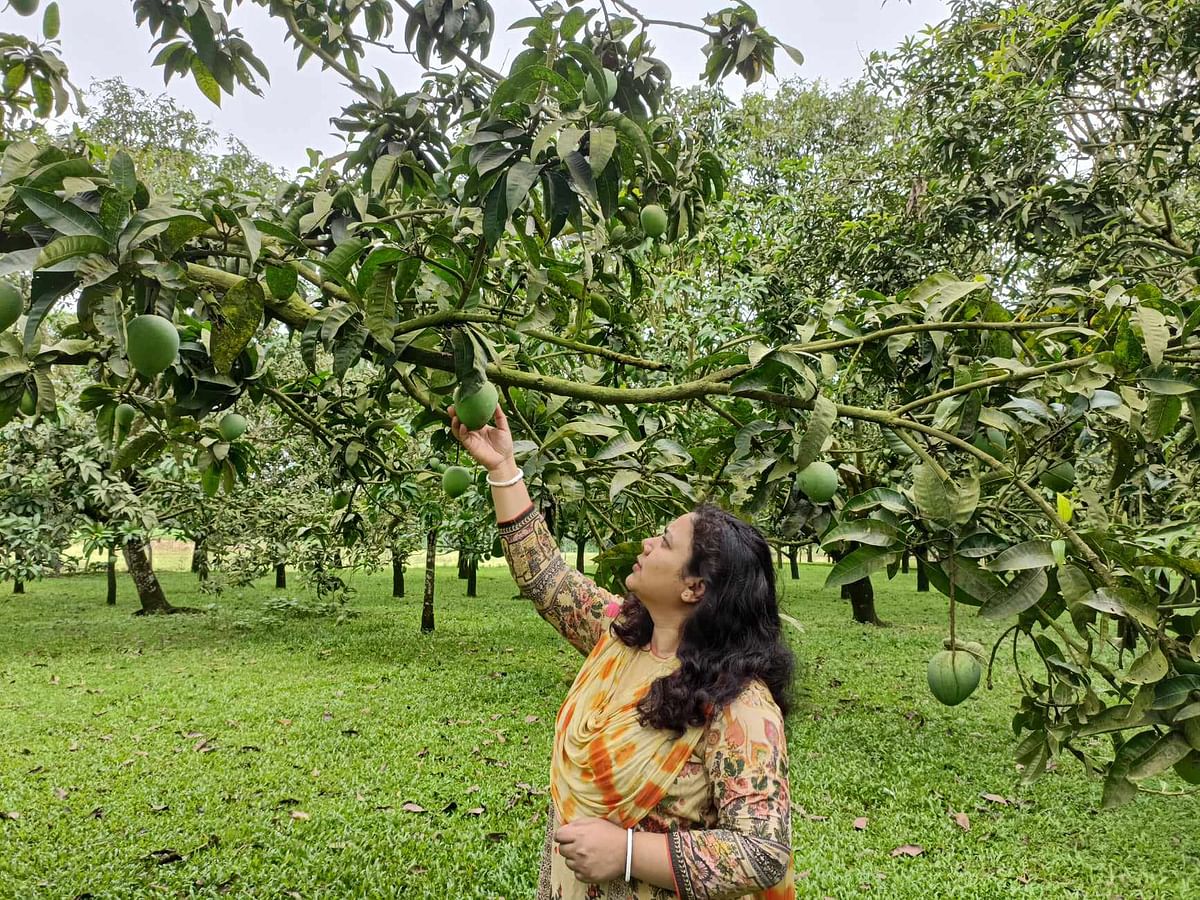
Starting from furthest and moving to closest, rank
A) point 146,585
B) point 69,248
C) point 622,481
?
point 146,585 → point 622,481 → point 69,248

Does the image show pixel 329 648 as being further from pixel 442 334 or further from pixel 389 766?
pixel 442 334

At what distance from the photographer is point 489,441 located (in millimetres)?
1664

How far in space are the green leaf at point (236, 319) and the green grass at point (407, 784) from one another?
2.68 m

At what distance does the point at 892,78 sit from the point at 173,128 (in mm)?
11645

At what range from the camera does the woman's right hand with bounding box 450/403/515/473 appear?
1.63 meters

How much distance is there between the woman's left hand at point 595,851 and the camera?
1.20 meters

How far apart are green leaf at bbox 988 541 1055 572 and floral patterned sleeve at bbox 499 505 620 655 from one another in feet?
2.59

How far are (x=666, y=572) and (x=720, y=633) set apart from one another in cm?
14

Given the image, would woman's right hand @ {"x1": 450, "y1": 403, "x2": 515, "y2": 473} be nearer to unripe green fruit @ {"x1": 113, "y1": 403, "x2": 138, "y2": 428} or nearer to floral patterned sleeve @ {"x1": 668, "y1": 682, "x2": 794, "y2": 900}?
floral patterned sleeve @ {"x1": 668, "y1": 682, "x2": 794, "y2": 900}

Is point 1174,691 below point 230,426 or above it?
below

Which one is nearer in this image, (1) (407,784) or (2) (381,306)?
(2) (381,306)

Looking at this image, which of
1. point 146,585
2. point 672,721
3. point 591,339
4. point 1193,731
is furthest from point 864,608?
point 672,721

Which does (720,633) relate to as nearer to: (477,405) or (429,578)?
(477,405)

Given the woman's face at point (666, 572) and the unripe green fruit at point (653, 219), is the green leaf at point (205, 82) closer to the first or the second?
the unripe green fruit at point (653, 219)
